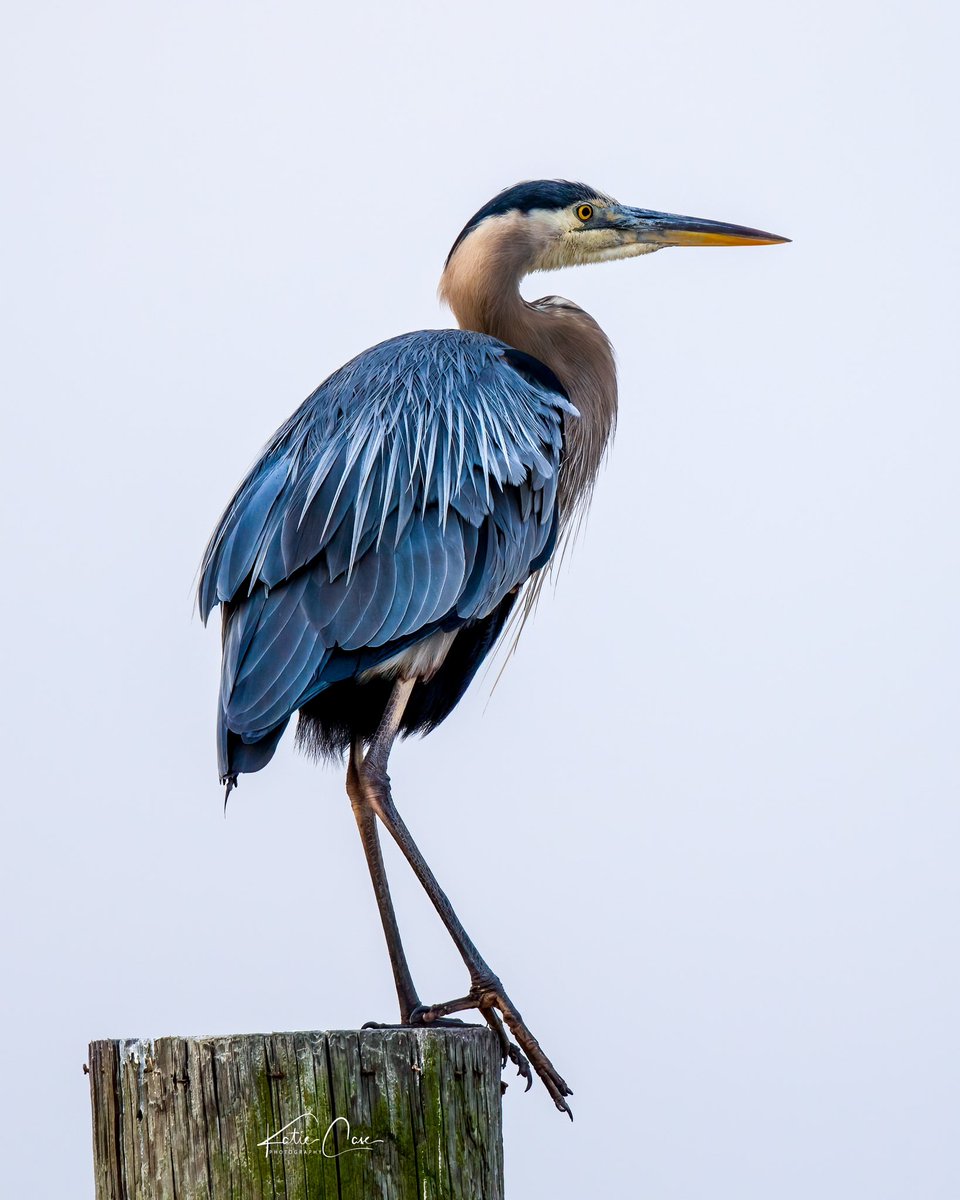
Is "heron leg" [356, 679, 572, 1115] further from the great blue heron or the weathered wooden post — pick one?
the weathered wooden post

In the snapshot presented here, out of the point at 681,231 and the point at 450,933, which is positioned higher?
the point at 681,231

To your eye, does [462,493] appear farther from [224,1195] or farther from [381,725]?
[224,1195]

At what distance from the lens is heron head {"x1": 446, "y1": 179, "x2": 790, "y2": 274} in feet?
16.9

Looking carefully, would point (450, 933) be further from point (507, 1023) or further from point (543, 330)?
point (543, 330)

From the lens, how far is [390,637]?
3834 millimetres

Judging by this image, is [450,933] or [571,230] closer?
[450,933]

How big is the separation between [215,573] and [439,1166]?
71.9 inches

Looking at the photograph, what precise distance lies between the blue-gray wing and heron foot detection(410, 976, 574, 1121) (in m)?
0.78

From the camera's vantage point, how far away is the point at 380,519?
155 inches

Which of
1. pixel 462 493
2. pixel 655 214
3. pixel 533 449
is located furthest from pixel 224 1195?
pixel 655 214

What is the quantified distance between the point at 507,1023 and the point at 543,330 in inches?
94.0

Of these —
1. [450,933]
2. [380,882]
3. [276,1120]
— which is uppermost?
[380,882]

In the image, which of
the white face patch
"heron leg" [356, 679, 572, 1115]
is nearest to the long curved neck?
the white face patch

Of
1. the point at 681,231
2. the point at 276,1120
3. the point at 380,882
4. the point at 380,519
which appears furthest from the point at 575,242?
the point at 276,1120
